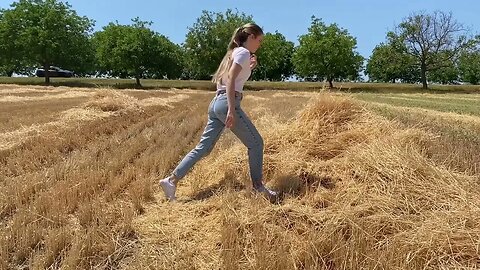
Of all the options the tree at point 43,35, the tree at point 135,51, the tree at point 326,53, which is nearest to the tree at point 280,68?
the tree at point 326,53

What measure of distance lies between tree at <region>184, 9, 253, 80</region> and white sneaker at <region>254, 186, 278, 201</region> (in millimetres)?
47986

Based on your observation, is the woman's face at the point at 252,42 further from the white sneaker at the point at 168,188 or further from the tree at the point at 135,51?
the tree at the point at 135,51

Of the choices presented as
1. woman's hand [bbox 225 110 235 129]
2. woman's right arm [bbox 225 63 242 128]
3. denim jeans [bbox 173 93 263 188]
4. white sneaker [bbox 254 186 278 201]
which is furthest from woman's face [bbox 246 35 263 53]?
white sneaker [bbox 254 186 278 201]

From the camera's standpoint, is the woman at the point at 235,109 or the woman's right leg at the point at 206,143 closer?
the woman at the point at 235,109

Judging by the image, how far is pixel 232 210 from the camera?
3678 millimetres

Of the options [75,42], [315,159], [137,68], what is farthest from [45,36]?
[315,159]

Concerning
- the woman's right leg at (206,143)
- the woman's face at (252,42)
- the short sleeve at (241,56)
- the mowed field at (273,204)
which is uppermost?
the woman's face at (252,42)

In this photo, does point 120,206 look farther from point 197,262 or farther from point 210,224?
point 197,262

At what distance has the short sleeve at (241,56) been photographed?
3955 millimetres

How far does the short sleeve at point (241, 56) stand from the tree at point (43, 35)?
46.0 metres

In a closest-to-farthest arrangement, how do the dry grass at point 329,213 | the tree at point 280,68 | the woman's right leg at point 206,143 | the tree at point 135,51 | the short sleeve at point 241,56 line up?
the dry grass at point 329,213 < the short sleeve at point 241,56 < the woman's right leg at point 206,143 < the tree at point 135,51 < the tree at point 280,68

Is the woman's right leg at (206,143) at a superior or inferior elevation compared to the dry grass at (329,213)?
superior

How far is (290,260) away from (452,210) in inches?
62.1

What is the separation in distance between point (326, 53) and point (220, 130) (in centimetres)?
5181
